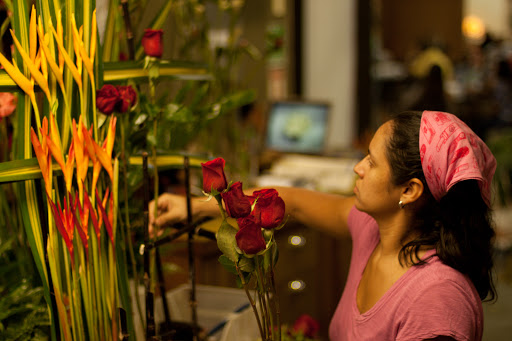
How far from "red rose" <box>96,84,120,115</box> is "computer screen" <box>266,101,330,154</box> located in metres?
2.27

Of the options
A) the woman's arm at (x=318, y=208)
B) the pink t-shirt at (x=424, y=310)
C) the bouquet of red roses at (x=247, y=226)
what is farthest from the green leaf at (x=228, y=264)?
the woman's arm at (x=318, y=208)

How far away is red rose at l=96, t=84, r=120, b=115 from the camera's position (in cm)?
87

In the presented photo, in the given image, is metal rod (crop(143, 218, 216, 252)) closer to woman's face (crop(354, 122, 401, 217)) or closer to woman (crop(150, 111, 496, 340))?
woman (crop(150, 111, 496, 340))

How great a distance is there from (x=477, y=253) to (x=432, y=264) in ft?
0.25

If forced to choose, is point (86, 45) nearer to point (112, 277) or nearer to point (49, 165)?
point (49, 165)

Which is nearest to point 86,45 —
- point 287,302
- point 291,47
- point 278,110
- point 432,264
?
point 432,264

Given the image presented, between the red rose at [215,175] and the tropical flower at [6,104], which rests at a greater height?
the tropical flower at [6,104]

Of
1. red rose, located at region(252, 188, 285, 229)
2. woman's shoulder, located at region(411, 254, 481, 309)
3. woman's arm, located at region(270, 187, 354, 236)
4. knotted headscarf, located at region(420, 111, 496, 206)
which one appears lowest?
woman's shoulder, located at region(411, 254, 481, 309)

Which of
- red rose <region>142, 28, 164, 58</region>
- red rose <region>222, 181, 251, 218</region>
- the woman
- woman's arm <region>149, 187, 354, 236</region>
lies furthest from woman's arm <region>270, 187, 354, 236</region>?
red rose <region>222, 181, 251, 218</region>

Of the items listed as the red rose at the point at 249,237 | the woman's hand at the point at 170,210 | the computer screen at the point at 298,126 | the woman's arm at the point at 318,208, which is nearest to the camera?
the red rose at the point at 249,237

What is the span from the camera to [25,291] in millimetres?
1011

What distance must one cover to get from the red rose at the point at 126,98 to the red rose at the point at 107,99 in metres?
0.01

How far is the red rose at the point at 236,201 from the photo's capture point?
2.36 ft

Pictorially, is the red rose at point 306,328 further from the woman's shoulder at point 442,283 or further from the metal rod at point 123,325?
the metal rod at point 123,325
